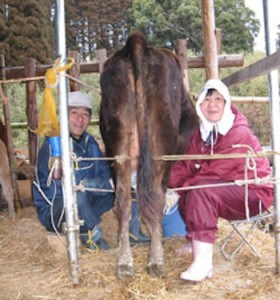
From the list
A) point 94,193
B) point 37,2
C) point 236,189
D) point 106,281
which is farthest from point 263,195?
point 37,2

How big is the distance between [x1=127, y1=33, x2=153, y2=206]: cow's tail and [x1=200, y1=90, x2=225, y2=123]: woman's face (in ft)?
1.64

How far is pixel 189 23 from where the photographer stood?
62.9ft

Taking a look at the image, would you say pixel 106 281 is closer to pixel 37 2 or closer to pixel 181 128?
pixel 181 128

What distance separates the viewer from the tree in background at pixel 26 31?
16844 millimetres

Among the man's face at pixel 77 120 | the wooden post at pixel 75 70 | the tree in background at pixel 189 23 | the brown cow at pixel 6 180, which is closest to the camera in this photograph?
the man's face at pixel 77 120

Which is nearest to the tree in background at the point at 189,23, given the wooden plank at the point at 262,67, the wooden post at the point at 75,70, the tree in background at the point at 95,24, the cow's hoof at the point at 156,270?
the tree in background at the point at 95,24

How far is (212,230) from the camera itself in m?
2.94

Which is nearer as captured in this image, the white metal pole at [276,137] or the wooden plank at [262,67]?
the wooden plank at [262,67]

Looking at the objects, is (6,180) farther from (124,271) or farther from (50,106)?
(124,271)

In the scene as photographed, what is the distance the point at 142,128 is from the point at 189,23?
17.0m

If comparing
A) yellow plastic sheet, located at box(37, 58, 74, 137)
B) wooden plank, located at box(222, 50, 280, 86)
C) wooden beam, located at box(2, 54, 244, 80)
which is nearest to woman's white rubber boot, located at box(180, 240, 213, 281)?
wooden plank, located at box(222, 50, 280, 86)

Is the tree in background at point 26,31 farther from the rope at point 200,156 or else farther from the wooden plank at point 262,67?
the rope at point 200,156

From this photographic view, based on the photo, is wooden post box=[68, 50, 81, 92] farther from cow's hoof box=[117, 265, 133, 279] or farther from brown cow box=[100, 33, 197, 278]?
cow's hoof box=[117, 265, 133, 279]

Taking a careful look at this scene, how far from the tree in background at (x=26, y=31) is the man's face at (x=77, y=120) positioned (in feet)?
42.3
